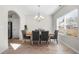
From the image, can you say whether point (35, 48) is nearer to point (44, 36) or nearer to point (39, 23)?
point (44, 36)

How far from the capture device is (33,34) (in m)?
3.64

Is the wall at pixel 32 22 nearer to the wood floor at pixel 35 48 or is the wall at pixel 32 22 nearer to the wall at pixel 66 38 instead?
the wall at pixel 66 38

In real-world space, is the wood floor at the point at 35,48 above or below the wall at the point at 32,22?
below

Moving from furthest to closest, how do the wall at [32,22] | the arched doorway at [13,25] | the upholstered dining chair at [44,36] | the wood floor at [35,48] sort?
1. the upholstered dining chair at [44,36]
2. the wall at [32,22]
3. the arched doorway at [13,25]
4. the wood floor at [35,48]

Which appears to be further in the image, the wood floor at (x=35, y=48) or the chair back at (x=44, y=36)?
the chair back at (x=44, y=36)

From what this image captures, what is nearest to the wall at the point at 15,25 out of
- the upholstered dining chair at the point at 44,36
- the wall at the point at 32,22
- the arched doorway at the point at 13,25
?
the arched doorway at the point at 13,25

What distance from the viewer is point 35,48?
3.48m

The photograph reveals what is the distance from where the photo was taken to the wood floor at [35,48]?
10.00 feet

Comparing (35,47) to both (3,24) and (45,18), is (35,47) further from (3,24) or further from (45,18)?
(3,24)

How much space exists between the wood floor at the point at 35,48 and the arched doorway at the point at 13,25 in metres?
0.19

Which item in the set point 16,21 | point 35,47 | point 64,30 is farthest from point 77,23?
point 16,21

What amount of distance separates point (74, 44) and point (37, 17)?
144 centimetres

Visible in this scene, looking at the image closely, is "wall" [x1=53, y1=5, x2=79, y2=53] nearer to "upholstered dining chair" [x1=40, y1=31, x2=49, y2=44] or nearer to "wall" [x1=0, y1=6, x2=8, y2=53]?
"upholstered dining chair" [x1=40, y1=31, x2=49, y2=44]

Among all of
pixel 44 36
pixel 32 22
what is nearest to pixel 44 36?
pixel 44 36
